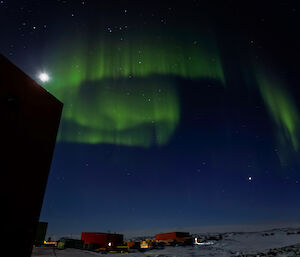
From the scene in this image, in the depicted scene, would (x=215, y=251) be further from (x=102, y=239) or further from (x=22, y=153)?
(x=22, y=153)

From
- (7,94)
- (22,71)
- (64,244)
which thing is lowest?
(64,244)

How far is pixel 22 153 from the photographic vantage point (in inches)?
273

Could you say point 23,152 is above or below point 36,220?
above

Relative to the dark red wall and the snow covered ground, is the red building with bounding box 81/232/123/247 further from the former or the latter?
the dark red wall

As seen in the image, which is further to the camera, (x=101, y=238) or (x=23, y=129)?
(x=101, y=238)

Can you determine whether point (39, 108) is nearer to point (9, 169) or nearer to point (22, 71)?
point (22, 71)

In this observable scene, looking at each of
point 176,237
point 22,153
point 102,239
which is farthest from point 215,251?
point 22,153

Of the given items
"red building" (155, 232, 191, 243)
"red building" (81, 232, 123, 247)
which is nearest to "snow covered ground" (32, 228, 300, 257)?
"red building" (81, 232, 123, 247)

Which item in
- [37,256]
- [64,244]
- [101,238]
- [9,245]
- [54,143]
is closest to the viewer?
[9,245]

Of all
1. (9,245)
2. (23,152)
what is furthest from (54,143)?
(9,245)

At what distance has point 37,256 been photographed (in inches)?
526

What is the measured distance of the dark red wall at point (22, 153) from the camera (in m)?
6.32

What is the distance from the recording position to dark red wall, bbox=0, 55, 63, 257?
6324 mm

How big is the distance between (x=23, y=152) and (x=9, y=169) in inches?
28.5
